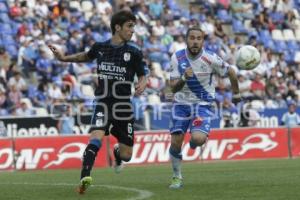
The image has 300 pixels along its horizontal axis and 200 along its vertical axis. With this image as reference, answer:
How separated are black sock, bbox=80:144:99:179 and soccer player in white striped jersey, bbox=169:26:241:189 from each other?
5.98 feet

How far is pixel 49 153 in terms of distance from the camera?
2320 cm

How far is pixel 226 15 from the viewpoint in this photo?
36781 millimetres

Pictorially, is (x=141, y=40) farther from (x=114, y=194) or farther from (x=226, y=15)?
(x=114, y=194)

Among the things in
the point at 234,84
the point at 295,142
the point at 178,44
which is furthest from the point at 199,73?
the point at 178,44

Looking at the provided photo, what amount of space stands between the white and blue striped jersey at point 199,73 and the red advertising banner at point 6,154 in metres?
9.68

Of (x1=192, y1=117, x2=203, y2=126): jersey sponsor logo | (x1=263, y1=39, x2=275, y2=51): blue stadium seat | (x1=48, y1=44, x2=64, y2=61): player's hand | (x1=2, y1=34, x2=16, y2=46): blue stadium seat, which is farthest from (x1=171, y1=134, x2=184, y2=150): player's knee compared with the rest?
(x1=263, y1=39, x2=275, y2=51): blue stadium seat

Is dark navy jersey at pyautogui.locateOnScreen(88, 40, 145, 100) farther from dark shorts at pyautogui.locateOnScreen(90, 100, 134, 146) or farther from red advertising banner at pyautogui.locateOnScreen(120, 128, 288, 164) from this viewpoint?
red advertising banner at pyautogui.locateOnScreen(120, 128, 288, 164)

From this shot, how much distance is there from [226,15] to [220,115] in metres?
9.24

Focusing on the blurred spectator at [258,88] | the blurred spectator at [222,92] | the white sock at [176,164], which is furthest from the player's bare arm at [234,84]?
the blurred spectator at [258,88]

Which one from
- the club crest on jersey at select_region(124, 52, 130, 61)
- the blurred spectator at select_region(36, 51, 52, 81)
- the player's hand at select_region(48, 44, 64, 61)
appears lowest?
the club crest on jersey at select_region(124, 52, 130, 61)

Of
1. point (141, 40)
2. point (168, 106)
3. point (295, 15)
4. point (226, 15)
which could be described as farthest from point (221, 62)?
point (295, 15)

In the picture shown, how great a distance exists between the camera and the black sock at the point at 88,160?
11812 millimetres

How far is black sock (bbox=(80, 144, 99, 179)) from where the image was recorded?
11812 millimetres

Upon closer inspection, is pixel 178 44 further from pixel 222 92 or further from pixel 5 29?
pixel 5 29
